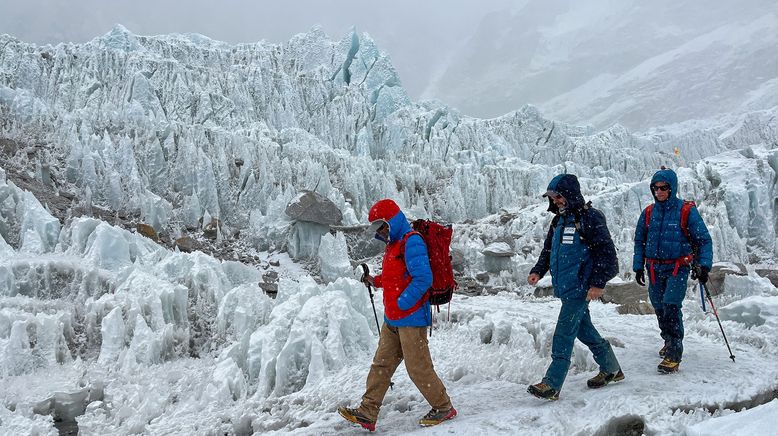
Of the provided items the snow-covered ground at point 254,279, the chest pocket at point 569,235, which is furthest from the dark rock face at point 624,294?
the chest pocket at point 569,235

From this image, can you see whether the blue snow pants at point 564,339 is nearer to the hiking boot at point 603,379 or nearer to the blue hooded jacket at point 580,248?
the blue hooded jacket at point 580,248

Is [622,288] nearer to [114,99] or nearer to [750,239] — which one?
[750,239]

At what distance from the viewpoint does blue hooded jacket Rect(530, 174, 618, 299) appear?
3.23 metres

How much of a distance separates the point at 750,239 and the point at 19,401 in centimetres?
2859

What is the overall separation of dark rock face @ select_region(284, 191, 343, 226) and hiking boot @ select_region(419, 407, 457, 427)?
15749 millimetres

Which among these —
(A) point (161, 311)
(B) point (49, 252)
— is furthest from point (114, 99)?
(A) point (161, 311)

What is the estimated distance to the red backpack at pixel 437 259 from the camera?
10.3ft

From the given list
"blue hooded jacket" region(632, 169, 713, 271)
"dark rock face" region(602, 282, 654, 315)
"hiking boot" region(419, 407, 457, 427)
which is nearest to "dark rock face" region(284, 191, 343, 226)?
"dark rock face" region(602, 282, 654, 315)

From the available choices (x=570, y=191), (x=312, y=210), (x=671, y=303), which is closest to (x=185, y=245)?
(x=312, y=210)

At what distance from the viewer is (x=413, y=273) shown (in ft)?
9.75

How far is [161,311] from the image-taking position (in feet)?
19.2

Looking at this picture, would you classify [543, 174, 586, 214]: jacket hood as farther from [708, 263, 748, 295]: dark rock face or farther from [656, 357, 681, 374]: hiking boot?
[708, 263, 748, 295]: dark rock face

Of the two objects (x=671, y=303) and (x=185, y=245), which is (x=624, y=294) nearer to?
(x=671, y=303)

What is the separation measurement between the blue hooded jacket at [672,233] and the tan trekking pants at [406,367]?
7.44 ft
